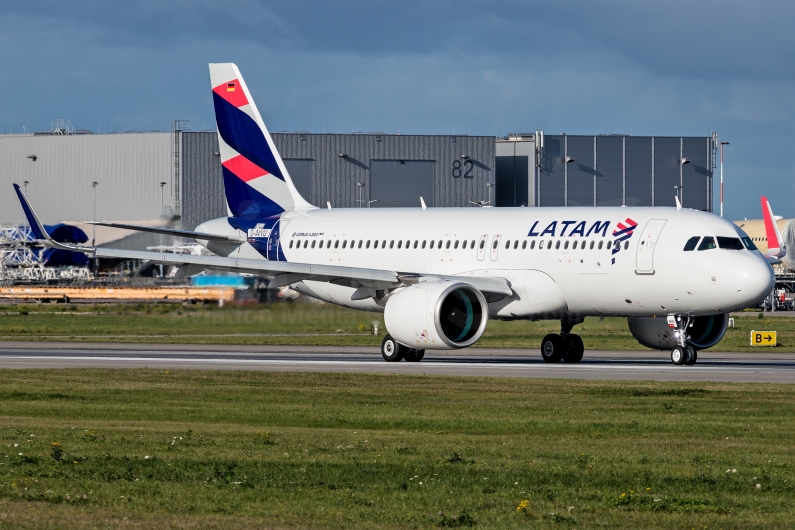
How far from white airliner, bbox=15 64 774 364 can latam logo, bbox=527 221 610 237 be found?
0.04m

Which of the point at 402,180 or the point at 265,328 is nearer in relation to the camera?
the point at 265,328

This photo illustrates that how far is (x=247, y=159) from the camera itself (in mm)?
42375

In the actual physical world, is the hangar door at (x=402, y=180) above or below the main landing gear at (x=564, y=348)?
above

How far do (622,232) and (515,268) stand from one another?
322 cm

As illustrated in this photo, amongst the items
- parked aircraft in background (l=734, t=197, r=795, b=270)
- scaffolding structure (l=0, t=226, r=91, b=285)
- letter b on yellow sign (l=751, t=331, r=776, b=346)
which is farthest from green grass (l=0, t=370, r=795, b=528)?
parked aircraft in background (l=734, t=197, r=795, b=270)

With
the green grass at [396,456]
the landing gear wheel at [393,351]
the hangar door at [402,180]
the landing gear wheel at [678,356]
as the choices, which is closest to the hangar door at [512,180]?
the hangar door at [402,180]

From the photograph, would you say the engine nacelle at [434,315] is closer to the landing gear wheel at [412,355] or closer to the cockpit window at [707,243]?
the landing gear wheel at [412,355]

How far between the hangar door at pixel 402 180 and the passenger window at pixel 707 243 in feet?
221

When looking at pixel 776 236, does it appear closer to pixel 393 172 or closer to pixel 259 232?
pixel 393 172

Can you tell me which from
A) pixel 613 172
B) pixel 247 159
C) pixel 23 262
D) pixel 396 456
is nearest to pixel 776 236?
pixel 613 172

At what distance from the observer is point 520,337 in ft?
168

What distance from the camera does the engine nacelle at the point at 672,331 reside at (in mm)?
34625

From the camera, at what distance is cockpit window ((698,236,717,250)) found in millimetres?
31766

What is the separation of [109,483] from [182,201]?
86.4m
